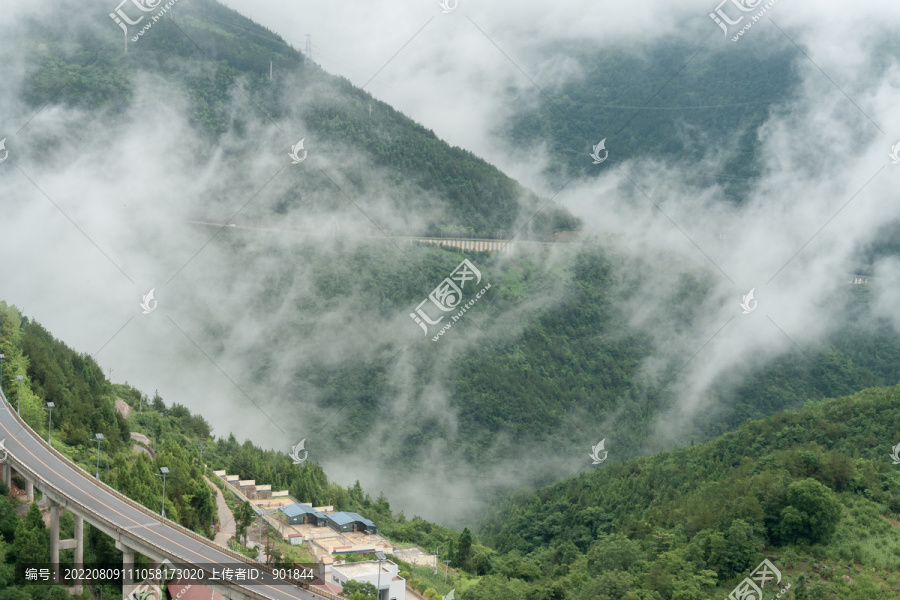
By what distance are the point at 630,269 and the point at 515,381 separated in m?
42.9

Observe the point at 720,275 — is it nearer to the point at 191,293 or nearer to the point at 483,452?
the point at 483,452

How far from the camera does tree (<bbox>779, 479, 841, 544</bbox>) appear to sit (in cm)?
5650

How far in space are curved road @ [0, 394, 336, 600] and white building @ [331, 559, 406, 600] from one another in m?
8.89

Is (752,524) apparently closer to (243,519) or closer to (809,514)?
(809,514)

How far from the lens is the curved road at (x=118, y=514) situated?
171 ft

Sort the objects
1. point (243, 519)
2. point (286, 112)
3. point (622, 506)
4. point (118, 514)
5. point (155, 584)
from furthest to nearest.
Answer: point (286, 112)
point (622, 506)
point (243, 519)
point (118, 514)
point (155, 584)

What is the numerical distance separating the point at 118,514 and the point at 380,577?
16.0 meters

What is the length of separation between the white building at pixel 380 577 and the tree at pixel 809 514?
23469 millimetres

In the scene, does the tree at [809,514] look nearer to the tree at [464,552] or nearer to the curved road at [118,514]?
the tree at [464,552]

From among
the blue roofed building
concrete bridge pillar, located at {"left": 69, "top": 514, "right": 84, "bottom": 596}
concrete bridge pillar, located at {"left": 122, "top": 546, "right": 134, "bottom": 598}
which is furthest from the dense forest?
the blue roofed building

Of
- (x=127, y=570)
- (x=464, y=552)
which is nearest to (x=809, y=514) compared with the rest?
(x=464, y=552)

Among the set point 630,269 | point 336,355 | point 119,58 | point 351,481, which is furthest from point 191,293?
point 630,269

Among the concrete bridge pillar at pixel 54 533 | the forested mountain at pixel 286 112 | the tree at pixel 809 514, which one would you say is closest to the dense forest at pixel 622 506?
the tree at pixel 809 514

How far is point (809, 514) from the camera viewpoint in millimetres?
57094
